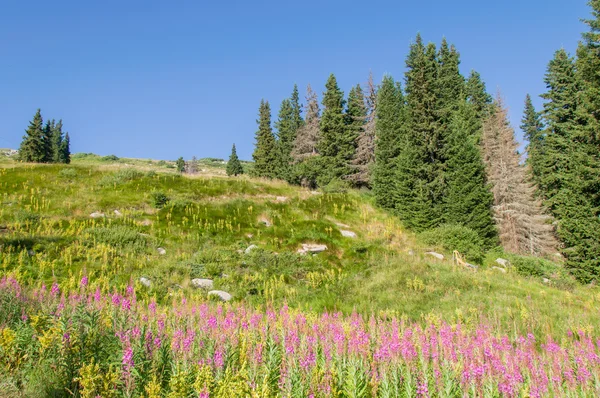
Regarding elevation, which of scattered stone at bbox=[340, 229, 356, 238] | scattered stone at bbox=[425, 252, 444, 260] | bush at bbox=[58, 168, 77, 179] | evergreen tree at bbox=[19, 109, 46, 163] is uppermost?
evergreen tree at bbox=[19, 109, 46, 163]

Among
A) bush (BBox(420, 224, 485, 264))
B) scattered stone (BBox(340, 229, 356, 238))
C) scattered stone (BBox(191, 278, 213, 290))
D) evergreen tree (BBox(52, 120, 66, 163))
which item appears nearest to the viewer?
scattered stone (BBox(191, 278, 213, 290))

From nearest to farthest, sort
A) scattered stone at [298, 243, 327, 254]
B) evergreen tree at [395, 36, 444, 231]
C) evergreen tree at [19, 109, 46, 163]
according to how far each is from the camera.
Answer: scattered stone at [298, 243, 327, 254] → evergreen tree at [395, 36, 444, 231] → evergreen tree at [19, 109, 46, 163]

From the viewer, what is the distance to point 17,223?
41.7 ft

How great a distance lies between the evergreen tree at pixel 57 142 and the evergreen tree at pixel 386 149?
77681mm

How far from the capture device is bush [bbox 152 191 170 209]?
56.7ft

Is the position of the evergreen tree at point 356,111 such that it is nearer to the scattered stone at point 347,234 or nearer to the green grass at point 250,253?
the green grass at point 250,253

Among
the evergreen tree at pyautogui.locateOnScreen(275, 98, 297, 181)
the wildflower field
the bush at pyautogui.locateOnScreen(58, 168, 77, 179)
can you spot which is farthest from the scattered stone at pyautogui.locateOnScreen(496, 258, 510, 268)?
the evergreen tree at pyautogui.locateOnScreen(275, 98, 297, 181)

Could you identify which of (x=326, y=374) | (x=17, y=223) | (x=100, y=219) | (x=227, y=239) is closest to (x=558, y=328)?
(x=326, y=374)

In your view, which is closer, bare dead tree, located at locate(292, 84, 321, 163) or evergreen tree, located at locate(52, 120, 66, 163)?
bare dead tree, located at locate(292, 84, 321, 163)

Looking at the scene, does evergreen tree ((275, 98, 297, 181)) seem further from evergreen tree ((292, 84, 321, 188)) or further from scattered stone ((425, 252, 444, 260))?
scattered stone ((425, 252, 444, 260))

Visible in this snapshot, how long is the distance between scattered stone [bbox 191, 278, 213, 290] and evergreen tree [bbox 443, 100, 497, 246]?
16214 millimetres

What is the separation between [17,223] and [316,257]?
11226 mm

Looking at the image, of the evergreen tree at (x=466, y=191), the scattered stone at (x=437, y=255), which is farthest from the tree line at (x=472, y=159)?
the scattered stone at (x=437, y=255)

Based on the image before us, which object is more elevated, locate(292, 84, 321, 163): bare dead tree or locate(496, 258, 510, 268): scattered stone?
locate(292, 84, 321, 163): bare dead tree
